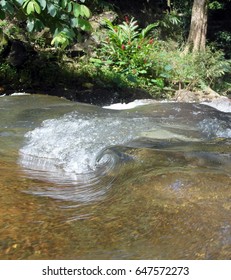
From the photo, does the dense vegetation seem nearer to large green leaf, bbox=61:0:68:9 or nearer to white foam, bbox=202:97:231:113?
white foam, bbox=202:97:231:113

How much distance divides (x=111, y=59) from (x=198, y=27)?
3616mm

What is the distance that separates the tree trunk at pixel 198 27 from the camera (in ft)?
43.5

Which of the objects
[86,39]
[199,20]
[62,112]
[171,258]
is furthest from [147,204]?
[199,20]

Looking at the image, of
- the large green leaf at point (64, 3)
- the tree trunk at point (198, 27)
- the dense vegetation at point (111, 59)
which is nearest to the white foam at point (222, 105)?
the dense vegetation at point (111, 59)

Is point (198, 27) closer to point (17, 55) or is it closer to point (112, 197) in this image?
point (17, 55)

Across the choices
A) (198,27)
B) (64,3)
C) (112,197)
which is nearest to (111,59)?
(198,27)

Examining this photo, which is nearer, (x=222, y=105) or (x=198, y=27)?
(x=222, y=105)

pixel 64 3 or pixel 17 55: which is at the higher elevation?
pixel 64 3

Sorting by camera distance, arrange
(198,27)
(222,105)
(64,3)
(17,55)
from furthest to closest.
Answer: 1. (198,27)
2. (17,55)
3. (222,105)
4. (64,3)

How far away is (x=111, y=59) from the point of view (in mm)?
11648

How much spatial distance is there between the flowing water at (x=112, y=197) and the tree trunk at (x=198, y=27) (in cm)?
923

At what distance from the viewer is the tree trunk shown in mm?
13266

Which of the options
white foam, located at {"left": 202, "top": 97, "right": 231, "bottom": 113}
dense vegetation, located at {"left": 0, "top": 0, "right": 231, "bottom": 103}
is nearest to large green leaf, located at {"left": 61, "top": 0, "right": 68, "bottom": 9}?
dense vegetation, located at {"left": 0, "top": 0, "right": 231, "bottom": 103}

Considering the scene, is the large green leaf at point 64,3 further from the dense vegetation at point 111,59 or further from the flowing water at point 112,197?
the dense vegetation at point 111,59
